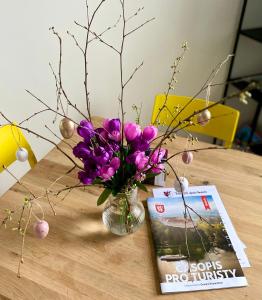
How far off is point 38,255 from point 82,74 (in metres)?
0.97

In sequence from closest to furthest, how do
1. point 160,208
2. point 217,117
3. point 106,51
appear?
1. point 160,208
2. point 217,117
3. point 106,51

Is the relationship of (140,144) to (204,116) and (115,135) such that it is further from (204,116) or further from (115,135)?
(204,116)

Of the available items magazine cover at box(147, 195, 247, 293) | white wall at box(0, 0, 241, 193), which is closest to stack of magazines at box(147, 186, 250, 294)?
magazine cover at box(147, 195, 247, 293)

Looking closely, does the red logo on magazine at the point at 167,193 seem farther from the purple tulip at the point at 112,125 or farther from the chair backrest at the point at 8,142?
the chair backrest at the point at 8,142

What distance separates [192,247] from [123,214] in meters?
0.21

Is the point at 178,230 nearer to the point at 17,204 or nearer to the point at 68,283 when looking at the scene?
the point at 68,283

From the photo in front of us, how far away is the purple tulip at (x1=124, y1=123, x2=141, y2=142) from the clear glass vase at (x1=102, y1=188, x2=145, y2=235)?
0.53 ft

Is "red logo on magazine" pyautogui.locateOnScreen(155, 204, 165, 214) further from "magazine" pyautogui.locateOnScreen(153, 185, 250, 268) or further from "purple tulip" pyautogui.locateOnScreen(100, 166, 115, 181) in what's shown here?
"purple tulip" pyautogui.locateOnScreen(100, 166, 115, 181)

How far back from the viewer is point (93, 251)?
987mm

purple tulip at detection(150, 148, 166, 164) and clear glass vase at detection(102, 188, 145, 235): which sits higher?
purple tulip at detection(150, 148, 166, 164)

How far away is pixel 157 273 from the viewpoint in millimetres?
934

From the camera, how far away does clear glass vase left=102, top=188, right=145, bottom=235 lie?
969 millimetres

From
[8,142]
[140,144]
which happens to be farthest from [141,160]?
[8,142]

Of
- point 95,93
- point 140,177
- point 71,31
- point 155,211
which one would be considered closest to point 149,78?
point 95,93
